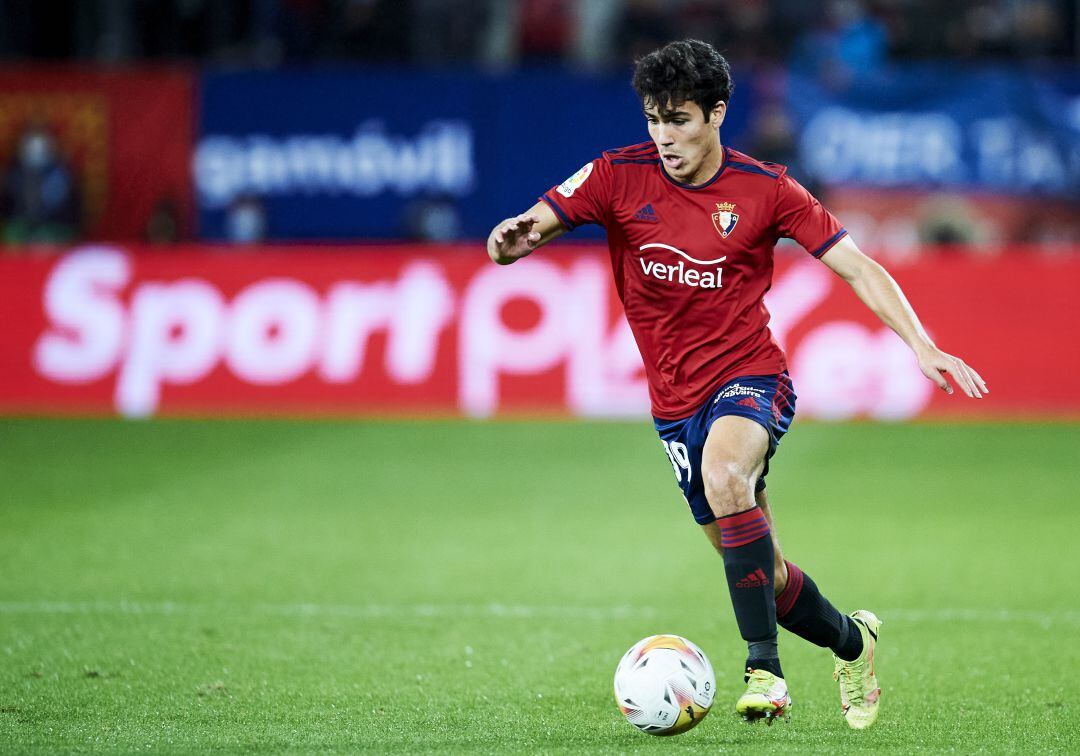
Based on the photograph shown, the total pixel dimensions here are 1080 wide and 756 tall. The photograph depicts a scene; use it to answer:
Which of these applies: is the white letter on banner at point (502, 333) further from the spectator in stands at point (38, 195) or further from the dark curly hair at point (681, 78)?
the dark curly hair at point (681, 78)

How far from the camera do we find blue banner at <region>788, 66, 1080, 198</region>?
17.6 m

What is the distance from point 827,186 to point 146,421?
8.19 metres

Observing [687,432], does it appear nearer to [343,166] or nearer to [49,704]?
[49,704]

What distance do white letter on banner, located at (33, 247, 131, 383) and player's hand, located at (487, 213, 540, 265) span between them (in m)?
9.68

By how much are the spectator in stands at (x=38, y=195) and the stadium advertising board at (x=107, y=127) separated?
0.07 metres

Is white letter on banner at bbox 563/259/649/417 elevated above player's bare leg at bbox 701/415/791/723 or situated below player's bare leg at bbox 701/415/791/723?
below

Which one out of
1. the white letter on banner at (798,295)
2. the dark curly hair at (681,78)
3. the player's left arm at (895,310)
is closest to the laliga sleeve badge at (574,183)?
the dark curly hair at (681,78)

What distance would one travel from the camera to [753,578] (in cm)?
518

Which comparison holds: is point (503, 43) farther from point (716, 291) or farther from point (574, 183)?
point (716, 291)

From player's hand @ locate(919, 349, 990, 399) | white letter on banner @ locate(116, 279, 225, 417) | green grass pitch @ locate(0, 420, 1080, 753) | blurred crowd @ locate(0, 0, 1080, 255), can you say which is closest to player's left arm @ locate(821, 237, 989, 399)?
player's hand @ locate(919, 349, 990, 399)

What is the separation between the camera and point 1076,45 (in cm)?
1856

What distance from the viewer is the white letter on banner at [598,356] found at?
14.2 m

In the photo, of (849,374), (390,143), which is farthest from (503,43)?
(849,374)

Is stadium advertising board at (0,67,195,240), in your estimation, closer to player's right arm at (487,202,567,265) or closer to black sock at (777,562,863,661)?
player's right arm at (487,202,567,265)
